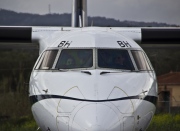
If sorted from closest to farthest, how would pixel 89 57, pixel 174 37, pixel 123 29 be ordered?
pixel 89 57 → pixel 123 29 → pixel 174 37

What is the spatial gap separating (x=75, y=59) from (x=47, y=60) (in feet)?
1.95

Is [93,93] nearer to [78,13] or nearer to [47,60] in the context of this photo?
[47,60]

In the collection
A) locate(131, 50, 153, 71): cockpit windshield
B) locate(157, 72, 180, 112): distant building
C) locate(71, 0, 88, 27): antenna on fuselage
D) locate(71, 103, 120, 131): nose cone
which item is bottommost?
locate(157, 72, 180, 112): distant building

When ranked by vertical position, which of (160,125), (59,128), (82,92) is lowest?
(160,125)

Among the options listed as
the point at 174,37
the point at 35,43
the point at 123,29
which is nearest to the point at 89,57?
the point at 123,29

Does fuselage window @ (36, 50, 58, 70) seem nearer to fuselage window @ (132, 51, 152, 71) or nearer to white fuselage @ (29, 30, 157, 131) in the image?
white fuselage @ (29, 30, 157, 131)

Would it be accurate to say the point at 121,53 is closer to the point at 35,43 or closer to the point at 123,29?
the point at 123,29

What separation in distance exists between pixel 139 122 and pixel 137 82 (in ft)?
2.15

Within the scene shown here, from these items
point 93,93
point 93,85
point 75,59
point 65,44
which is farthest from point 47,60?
point 93,93

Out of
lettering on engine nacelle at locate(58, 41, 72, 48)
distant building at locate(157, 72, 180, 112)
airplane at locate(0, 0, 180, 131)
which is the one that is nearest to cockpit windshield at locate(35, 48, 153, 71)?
airplane at locate(0, 0, 180, 131)

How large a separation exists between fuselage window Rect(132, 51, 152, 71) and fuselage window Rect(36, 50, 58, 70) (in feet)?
4.41

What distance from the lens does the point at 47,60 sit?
10180mm

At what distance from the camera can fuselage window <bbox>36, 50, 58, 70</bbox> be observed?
10039mm

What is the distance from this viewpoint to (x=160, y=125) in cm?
1850
